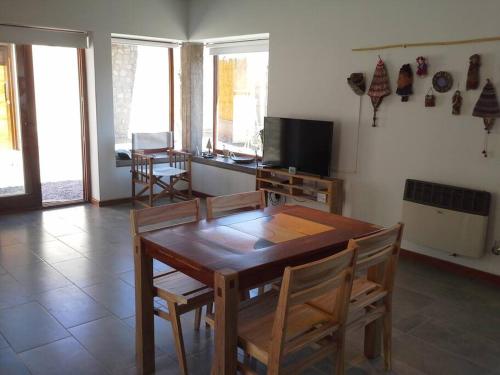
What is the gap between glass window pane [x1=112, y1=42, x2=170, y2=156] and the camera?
599 cm

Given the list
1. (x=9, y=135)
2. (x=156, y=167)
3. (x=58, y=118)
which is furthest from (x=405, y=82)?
(x=9, y=135)

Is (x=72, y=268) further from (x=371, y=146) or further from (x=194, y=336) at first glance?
(x=371, y=146)

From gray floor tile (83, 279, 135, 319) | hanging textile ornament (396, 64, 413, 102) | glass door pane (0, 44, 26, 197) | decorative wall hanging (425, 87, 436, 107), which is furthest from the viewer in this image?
glass door pane (0, 44, 26, 197)

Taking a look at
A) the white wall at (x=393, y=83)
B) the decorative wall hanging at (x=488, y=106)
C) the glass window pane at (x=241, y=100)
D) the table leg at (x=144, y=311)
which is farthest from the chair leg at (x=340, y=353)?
the glass window pane at (x=241, y=100)

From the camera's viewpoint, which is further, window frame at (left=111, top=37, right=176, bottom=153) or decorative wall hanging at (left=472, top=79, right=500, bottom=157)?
window frame at (left=111, top=37, right=176, bottom=153)

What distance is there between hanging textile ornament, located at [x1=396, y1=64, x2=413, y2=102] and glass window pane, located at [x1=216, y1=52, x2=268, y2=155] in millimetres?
1914

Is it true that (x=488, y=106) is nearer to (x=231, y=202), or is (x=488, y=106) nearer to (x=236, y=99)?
(x=231, y=202)

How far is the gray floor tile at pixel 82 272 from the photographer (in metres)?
3.54

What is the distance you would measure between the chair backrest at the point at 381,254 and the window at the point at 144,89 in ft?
14.0

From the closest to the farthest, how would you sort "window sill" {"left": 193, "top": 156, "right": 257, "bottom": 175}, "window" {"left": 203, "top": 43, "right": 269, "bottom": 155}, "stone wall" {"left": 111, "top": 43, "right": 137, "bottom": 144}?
"window sill" {"left": 193, "top": 156, "right": 257, "bottom": 175}, "window" {"left": 203, "top": 43, "right": 269, "bottom": 155}, "stone wall" {"left": 111, "top": 43, "right": 137, "bottom": 144}

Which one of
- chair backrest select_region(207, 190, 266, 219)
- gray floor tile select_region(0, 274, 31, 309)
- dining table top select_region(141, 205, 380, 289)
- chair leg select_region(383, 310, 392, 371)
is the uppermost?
chair backrest select_region(207, 190, 266, 219)

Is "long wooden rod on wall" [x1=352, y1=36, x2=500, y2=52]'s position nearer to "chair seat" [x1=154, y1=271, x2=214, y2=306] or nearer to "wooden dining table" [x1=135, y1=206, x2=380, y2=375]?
"wooden dining table" [x1=135, y1=206, x2=380, y2=375]

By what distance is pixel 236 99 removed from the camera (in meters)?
6.13

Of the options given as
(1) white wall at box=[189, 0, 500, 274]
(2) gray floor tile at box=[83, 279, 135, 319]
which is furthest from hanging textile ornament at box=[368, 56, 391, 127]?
(2) gray floor tile at box=[83, 279, 135, 319]
